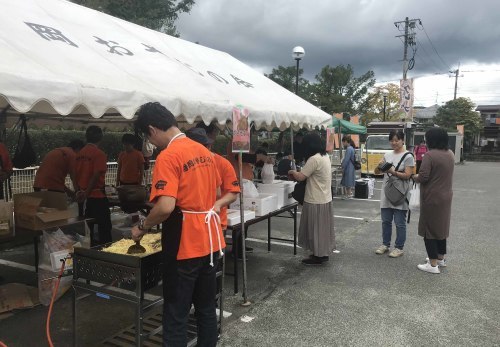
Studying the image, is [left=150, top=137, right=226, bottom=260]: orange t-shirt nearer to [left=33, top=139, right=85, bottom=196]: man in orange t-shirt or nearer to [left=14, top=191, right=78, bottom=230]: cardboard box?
[left=14, top=191, right=78, bottom=230]: cardboard box

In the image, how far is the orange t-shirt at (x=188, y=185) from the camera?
229 centimetres

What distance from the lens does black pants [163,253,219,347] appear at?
2447mm

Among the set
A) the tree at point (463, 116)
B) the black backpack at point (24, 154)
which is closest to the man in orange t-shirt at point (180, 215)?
the black backpack at point (24, 154)

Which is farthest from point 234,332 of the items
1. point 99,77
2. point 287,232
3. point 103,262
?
point 287,232

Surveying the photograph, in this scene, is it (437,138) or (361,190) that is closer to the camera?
(437,138)

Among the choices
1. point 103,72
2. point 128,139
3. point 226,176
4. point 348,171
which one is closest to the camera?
point 103,72

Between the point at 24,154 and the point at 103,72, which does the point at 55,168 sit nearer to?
the point at 24,154

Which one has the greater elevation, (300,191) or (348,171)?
(300,191)

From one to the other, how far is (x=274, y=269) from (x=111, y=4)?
1592 centimetres

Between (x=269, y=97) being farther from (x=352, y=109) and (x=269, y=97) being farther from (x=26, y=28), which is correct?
(x=352, y=109)

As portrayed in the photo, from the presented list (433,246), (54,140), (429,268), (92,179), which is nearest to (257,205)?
(92,179)

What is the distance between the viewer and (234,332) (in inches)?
139

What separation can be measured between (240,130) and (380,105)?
3476 cm

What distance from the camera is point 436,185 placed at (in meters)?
4.80
